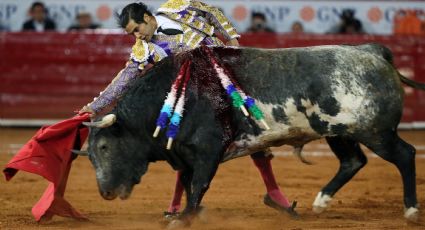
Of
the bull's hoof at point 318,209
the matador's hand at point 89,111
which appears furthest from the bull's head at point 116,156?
the bull's hoof at point 318,209

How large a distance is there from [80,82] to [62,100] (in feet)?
1.08

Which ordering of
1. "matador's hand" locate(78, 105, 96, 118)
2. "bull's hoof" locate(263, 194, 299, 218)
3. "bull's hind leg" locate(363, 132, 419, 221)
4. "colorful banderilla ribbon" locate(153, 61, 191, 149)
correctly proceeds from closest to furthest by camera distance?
1. "colorful banderilla ribbon" locate(153, 61, 191, 149)
2. "bull's hind leg" locate(363, 132, 419, 221)
3. "matador's hand" locate(78, 105, 96, 118)
4. "bull's hoof" locate(263, 194, 299, 218)

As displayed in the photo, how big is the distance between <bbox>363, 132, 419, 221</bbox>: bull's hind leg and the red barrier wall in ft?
19.9

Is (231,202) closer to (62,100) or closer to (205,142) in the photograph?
(205,142)

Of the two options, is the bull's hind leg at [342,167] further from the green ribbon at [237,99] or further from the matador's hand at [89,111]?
the matador's hand at [89,111]

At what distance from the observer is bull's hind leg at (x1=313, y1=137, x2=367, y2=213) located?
18.8 ft

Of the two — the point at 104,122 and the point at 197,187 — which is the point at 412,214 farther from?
the point at 104,122

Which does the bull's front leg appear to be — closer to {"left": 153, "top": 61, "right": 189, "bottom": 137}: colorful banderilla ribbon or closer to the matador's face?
{"left": 153, "top": 61, "right": 189, "bottom": 137}: colorful banderilla ribbon

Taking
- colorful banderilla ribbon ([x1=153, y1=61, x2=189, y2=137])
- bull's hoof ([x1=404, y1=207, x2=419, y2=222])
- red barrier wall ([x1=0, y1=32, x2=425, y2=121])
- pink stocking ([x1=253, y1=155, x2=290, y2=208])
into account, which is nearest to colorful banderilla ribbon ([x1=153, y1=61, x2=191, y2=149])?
colorful banderilla ribbon ([x1=153, y1=61, x2=189, y2=137])

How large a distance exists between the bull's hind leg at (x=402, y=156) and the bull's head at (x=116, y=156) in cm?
137

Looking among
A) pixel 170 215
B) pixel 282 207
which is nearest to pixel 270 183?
pixel 282 207

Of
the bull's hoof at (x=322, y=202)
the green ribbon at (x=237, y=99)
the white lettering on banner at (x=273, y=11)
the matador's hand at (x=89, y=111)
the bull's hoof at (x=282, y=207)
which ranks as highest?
the green ribbon at (x=237, y=99)

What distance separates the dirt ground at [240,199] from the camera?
5723 millimetres

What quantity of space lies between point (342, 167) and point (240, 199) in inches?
49.7
